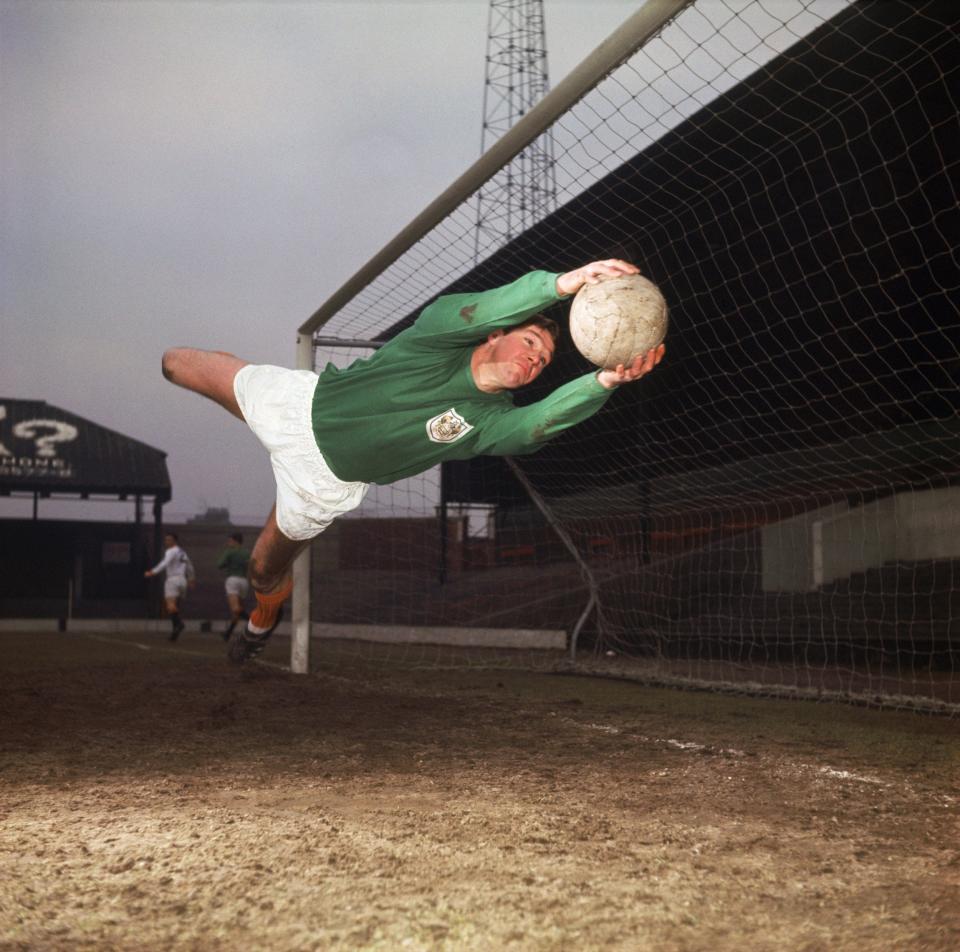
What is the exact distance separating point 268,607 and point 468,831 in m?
3.77

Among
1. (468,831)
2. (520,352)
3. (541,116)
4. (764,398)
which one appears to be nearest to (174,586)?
(764,398)

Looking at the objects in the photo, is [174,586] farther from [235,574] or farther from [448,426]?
[448,426]

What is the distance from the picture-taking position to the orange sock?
5902 mm

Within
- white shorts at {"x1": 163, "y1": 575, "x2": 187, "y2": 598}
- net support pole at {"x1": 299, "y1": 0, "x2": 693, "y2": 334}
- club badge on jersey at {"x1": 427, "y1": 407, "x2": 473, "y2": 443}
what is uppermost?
net support pole at {"x1": 299, "y1": 0, "x2": 693, "y2": 334}

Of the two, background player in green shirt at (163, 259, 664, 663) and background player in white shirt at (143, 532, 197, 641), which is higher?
background player in green shirt at (163, 259, 664, 663)

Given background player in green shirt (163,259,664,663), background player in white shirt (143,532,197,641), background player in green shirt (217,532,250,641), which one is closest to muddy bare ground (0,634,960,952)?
background player in green shirt (163,259,664,663)

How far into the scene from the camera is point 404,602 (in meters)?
17.8

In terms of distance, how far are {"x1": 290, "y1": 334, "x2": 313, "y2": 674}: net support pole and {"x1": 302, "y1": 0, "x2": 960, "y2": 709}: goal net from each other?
0.40 feet

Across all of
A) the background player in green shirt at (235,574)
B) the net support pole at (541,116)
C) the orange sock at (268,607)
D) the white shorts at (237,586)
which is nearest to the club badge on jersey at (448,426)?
the net support pole at (541,116)

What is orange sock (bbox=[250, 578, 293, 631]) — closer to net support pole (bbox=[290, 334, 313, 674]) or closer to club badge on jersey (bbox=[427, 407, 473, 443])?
net support pole (bbox=[290, 334, 313, 674])

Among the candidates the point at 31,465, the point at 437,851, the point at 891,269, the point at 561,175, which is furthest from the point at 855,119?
the point at 31,465

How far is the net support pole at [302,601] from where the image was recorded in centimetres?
734

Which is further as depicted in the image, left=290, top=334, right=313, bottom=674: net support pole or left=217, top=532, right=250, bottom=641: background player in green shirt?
left=217, top=532, right=250, bottom=641: background player in green shirt

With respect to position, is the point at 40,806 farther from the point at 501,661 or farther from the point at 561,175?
the point at 501,661
